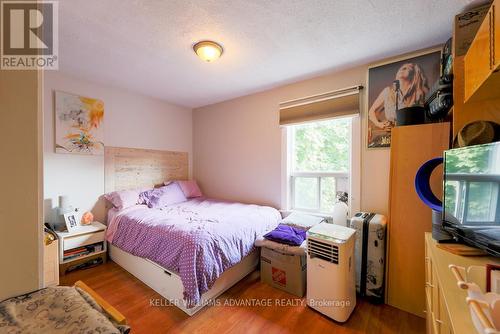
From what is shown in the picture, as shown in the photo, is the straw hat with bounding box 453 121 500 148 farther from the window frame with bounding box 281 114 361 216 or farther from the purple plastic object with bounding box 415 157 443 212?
the window frame with bounding box 281 114 361 216

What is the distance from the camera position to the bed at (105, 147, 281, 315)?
164 centimetres

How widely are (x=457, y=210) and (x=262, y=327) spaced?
→ 154cm

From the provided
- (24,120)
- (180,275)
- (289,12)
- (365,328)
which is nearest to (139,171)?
(180,275)

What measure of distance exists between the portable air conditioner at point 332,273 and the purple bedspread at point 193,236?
70cm

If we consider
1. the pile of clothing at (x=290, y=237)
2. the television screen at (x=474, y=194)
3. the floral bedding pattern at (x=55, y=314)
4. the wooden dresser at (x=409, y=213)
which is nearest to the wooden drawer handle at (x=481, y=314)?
the television screen at (x=474, y=194)

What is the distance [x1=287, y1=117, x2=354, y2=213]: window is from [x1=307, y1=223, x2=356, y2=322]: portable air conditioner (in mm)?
890

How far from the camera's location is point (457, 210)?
1.10m

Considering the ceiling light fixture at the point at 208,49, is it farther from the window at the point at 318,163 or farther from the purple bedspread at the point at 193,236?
the purple bedspread at the point at 193,236

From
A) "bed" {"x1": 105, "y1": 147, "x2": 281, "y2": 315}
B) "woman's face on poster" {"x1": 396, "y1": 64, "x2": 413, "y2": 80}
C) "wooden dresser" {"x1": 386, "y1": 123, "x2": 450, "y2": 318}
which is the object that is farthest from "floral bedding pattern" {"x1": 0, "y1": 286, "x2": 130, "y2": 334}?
"woman's face on poster" {"x1": 396, "y1": 64, "x2": 413, "y2": 80}

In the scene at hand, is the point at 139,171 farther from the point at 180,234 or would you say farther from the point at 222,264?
the point at 222,264

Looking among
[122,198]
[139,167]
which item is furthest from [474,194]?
[139,167]

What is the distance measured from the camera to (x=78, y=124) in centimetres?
257

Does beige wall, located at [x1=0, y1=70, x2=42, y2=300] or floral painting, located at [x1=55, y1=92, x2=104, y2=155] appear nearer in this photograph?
beige wall, located at [x1=0, y1=70, x2=42, y2=300]

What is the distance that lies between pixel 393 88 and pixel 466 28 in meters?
0.79
